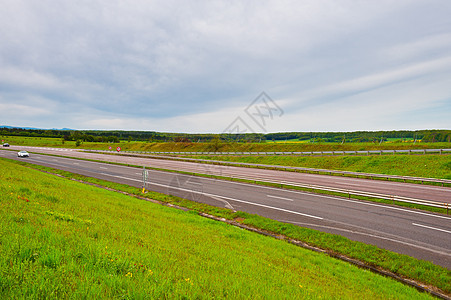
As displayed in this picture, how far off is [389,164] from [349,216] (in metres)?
23.0

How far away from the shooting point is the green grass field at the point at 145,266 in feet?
10.1

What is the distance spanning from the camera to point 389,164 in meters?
29.6

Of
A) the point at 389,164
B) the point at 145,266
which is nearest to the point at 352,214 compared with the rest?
the point at 145,266

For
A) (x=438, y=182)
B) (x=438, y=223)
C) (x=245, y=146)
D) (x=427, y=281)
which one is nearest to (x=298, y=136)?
(x=245, y=146)

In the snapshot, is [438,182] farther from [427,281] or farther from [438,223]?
[427,281]

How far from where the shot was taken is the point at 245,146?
64.0 m

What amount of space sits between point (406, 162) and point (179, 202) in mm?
30912

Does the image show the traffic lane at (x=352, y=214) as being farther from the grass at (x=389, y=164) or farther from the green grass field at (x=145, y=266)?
the grass at (x=389, y=164)

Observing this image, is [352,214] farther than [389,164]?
No

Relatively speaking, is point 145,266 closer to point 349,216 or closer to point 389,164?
point 349,216

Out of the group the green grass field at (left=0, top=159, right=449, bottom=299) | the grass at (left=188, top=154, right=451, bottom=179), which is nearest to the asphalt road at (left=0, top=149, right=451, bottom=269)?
the green grass field at (left=0, top=159, right=449, bottom=299)

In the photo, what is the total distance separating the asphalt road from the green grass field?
354cm

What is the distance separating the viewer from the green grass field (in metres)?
3.09

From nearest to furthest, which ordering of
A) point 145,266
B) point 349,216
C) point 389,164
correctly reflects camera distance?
point 145,266
point 349,216
point 389,164
